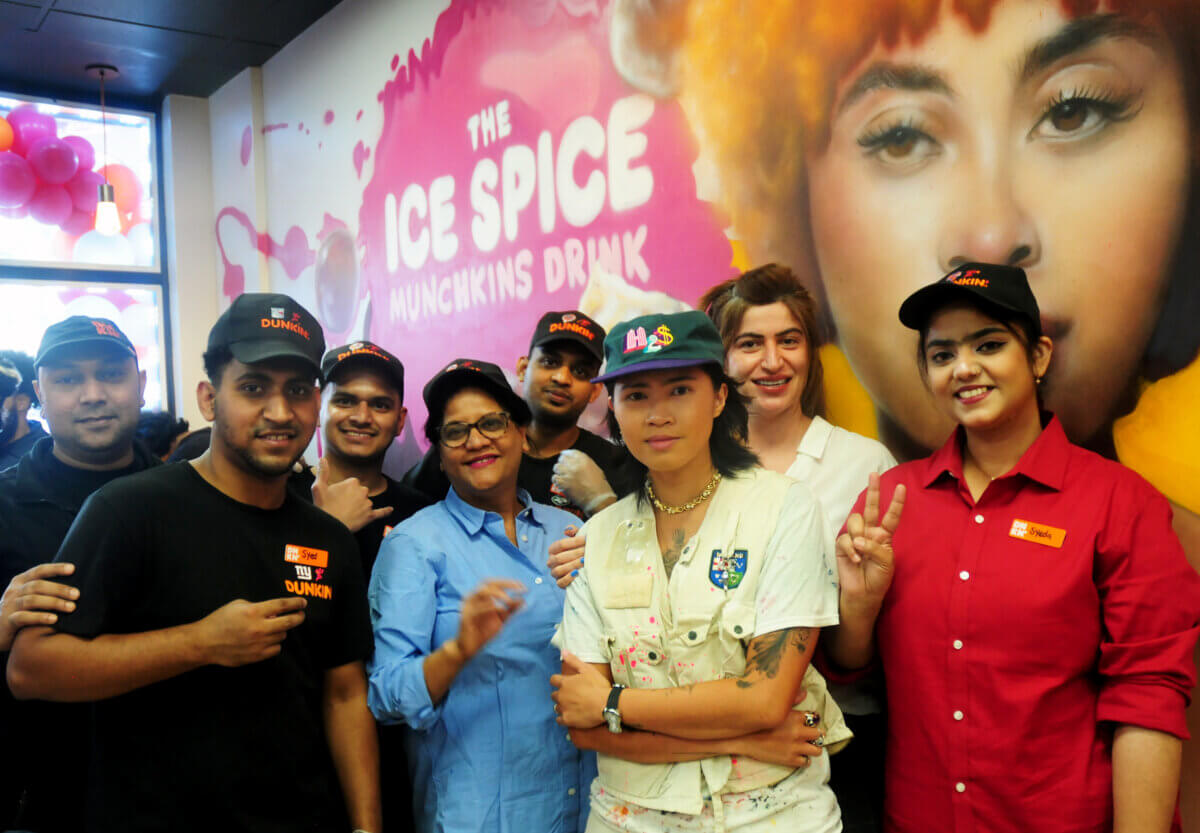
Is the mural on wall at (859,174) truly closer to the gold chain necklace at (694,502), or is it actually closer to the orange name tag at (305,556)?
the gold chain necklace at (694,502)

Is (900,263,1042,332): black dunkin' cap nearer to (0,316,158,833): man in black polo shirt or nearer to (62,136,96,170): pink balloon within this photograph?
(0,316,158,833): man in black polo shirt

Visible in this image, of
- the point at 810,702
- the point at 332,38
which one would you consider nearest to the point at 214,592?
the point at 810,702

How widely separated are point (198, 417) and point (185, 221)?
1459 mm

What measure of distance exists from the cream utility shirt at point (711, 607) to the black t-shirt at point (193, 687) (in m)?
0.58

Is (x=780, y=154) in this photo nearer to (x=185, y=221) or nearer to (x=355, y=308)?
(x=355, y=308)

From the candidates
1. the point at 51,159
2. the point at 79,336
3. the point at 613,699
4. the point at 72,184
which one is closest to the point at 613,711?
the point at 613,699

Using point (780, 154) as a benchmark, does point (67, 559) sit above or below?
below

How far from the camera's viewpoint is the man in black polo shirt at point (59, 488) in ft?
6.99

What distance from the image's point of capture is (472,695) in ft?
6.30

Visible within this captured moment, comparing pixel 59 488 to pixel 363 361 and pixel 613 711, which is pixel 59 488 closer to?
pixel 363 361

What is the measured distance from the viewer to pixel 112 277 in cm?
664

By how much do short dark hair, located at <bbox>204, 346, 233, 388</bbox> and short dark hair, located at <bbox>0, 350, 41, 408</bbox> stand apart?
249 centimetres

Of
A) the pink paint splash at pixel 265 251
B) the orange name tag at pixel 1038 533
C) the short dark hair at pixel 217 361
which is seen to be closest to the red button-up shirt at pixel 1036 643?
the orange name tag at pixel 1038 533

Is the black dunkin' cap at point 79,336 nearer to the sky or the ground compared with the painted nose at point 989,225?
nearer to the ground
